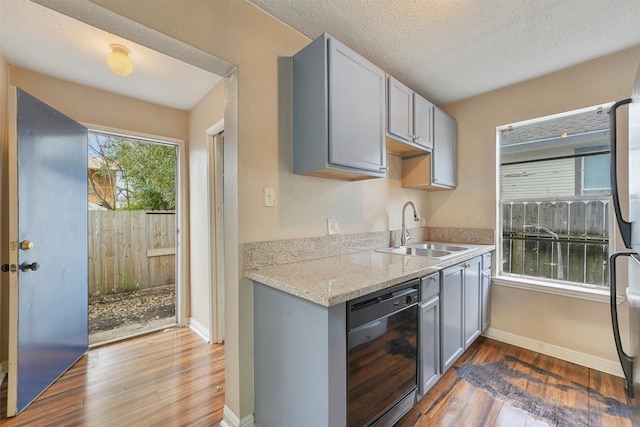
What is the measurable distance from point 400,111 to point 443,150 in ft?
2.79

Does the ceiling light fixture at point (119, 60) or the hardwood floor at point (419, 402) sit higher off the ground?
the ceiling light fixture at point (119, 60)

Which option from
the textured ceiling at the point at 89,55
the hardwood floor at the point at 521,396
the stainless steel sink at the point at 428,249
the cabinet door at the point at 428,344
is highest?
the textured ceiling at the point at 89,55

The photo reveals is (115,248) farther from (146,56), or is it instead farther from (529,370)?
(529,370)

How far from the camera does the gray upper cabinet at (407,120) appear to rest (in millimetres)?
2004

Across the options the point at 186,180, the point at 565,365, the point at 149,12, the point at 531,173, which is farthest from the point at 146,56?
the point at 565,365

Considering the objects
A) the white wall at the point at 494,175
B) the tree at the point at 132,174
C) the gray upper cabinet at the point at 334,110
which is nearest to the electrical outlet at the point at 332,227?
the gray upper cabinet at the point at 334,110

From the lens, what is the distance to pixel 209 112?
2.54 metres

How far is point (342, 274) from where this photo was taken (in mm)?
1409

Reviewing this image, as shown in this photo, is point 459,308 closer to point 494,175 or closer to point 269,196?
point 494,175

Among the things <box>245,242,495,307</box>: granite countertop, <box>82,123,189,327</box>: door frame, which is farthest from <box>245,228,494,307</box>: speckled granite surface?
<box>82,123,189,327</box>: door frame

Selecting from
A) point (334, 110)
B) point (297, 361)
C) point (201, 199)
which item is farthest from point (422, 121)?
point (201, 199)

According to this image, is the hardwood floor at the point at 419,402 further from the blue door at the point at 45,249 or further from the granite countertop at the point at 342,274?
the granite countertop at the point at 342,274

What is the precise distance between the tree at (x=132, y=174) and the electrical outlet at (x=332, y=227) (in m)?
3.29

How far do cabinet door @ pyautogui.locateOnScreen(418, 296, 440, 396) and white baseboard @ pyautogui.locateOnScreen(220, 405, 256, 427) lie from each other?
3.28 ft
